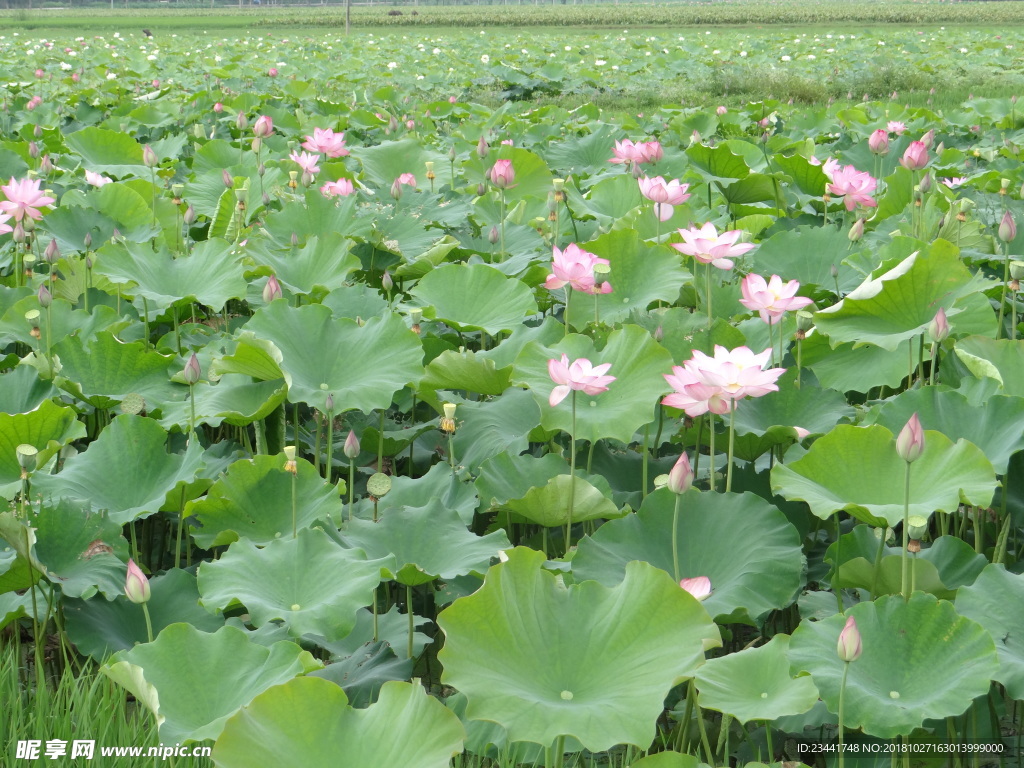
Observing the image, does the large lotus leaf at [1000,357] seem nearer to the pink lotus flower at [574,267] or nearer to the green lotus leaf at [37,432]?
the pink lotus flower at [574,267]

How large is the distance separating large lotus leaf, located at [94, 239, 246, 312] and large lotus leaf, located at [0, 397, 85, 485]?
1.66 feet

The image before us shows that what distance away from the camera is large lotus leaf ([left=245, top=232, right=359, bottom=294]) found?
2229 millimetres

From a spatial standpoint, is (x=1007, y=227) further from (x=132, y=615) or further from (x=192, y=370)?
(x=132, y=615)

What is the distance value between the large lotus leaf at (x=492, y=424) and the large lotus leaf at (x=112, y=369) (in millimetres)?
607

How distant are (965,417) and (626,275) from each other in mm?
820

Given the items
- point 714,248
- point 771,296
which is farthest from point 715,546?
point 714,248

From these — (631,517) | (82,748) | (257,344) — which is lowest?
(82,748)

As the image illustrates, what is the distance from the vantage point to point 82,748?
45.4 inches

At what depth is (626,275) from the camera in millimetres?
2127

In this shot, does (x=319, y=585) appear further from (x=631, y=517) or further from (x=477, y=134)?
(x=477, y=134)

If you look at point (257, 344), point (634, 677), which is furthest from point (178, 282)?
point (634, 677)

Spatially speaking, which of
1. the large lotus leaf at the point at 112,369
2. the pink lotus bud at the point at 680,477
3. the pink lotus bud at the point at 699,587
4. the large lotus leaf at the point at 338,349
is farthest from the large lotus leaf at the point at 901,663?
the large lotus leaf at the point at 112,369

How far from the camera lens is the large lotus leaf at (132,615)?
4.52ft

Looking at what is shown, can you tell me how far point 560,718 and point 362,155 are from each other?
109 inches
